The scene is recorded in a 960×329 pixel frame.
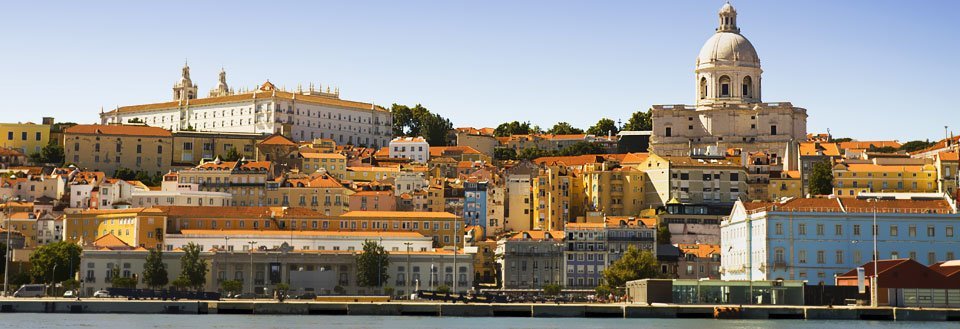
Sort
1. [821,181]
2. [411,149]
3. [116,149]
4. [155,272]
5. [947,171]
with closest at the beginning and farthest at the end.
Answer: [155,272], [947,171], [821,181], [116,149], [411,149]

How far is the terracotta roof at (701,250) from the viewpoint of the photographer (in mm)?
107188

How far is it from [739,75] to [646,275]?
52.4 metres

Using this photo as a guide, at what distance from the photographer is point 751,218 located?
9094cm

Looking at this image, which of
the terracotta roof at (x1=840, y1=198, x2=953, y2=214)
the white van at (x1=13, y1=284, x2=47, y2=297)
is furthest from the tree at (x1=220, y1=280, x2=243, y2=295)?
the terracotta roof at (x1=840, y1=198, x2=953, y2=214)

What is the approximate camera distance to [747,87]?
14725cm

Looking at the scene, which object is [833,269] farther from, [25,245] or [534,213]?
[25,245]

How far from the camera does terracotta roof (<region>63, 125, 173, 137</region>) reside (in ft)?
490

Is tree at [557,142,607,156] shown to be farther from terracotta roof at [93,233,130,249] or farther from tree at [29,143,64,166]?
terracotta roof at [93,233,130,249]

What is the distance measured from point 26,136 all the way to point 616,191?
57.4 meters

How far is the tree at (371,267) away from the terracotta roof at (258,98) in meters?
68.4

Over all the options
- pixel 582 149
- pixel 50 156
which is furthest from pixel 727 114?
pixel 50 156

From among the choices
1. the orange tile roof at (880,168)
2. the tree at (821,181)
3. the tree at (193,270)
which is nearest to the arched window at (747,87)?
the orange tile roof at (880,168)

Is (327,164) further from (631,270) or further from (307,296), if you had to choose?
(631,270)

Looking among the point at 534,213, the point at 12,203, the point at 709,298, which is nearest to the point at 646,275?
the point at 709,298
